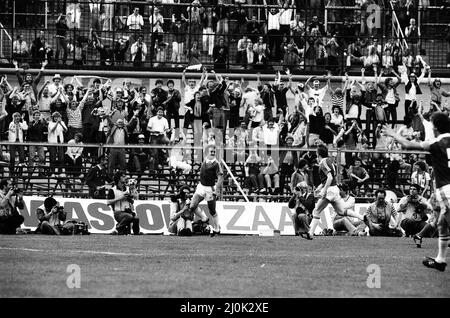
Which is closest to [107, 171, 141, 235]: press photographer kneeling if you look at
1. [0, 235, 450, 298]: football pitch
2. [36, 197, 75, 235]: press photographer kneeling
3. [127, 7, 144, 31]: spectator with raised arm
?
[36, 197, 75, 235]: press photographer kneeling

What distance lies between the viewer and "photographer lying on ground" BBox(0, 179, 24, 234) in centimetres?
2378

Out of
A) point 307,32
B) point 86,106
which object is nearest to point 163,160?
point 86,106

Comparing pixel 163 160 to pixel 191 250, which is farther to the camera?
pixel 163 160

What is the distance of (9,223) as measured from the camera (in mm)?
23844

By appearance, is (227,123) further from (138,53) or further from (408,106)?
(408,106)

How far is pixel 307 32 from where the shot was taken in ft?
113

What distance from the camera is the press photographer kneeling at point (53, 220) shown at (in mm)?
24062

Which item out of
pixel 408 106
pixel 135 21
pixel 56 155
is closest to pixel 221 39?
pixel 135 21

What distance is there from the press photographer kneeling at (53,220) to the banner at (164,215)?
1214 millimetres

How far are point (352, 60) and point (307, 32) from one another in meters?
1.80

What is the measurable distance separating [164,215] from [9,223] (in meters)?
4.04

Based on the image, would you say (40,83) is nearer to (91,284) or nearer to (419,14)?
(419,14)

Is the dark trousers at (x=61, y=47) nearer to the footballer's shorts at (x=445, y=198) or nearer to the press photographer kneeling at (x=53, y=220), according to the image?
the press photographer kneeling at (x=53, y=220)

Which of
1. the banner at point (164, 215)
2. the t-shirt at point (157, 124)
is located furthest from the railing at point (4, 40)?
the banner at point (164, 215)
